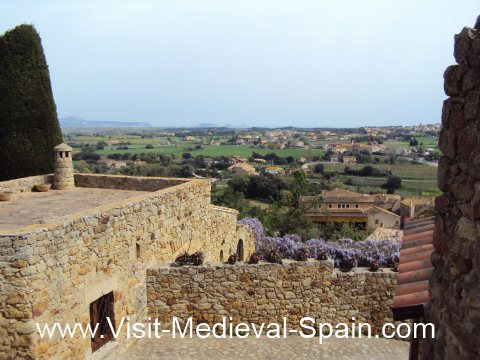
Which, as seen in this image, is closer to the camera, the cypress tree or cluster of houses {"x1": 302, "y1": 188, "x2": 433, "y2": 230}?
the cypress tree

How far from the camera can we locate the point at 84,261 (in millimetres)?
7070

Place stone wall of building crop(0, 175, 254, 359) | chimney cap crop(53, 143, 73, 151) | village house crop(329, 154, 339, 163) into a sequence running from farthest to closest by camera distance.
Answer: village house crop(329, 154, 339, 163), chimney cap crop(53, 143, 73, 151), stone wall of building crop(0, 175, 254, 359)

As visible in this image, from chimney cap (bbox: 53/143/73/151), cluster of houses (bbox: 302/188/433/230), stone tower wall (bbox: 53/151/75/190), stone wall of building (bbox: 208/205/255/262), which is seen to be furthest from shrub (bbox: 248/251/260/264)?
cluster of houses (bbox: 302/188/433/230)

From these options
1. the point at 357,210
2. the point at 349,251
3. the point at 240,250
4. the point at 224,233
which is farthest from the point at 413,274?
the point at 357,210

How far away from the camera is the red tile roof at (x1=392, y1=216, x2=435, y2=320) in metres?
3.15

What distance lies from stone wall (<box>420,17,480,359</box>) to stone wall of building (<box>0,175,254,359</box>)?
509 cm

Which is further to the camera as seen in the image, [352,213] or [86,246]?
[352,213]

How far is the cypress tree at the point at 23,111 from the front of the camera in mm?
14977

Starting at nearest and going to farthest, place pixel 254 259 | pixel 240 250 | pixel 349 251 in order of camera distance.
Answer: pixel 254 259
pixel 349 251
pixel 240 250

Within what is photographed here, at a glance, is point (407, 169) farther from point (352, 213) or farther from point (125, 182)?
point (125, 182)

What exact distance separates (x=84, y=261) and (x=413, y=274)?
17.0 feet

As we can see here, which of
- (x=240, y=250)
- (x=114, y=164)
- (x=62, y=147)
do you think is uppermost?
(x=62, y=147)

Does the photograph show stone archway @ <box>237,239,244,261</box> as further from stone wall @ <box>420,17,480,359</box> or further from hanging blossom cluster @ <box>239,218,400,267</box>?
stone wall @ <box>420,17,480,359</box>

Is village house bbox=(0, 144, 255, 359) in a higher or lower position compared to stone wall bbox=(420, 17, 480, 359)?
lower
